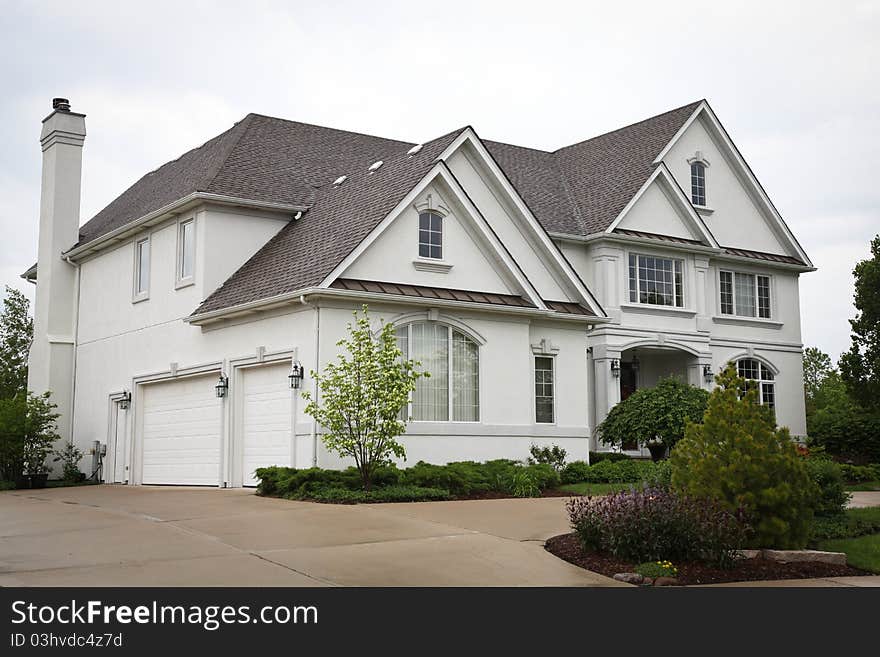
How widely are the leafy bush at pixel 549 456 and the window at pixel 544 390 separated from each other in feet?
2.28

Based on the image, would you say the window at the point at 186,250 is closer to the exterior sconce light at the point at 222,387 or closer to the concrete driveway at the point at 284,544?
the exterior sconce light at the point at 222,387

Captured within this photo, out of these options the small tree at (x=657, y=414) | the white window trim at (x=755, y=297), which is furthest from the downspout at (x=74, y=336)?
the white window trim at (x=755, y=297)

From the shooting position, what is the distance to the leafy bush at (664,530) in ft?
33.2

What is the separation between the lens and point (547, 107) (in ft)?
98.1

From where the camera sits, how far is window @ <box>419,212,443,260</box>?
63.6 feet

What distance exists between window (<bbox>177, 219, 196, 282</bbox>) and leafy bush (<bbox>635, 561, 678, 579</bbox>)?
565 inches

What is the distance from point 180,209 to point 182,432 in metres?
4.99

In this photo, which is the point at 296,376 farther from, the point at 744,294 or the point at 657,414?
the point at 744,294

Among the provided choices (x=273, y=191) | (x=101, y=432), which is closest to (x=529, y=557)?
(x=273, y=191)

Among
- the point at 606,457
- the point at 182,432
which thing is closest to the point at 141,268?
the point at 182,432

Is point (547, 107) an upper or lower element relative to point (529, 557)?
upper

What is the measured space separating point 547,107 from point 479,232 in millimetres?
11358

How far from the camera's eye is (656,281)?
27922 mm

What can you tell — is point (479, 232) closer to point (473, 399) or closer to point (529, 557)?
point (473, 399)
